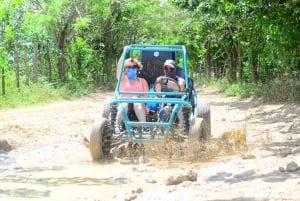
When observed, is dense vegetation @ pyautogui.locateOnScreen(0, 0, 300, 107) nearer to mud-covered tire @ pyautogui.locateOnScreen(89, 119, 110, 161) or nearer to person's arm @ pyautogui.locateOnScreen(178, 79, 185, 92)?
person's arm @ pyautogui.locateOnScreen(178, 79, 185, 92)

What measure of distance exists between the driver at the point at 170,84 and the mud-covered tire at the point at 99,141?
2.82 ft

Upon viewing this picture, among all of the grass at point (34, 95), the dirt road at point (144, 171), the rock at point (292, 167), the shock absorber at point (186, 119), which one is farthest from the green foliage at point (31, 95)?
the rock at point (292, 167)

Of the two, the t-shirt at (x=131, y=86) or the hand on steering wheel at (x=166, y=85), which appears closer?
A: the hand on steering wheel at (x=166, y=85)

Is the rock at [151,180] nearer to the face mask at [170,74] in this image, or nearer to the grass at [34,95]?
the face mask at [170,74]

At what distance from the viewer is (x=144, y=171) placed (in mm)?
7988

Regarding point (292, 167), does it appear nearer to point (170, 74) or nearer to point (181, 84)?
point (181, 84)

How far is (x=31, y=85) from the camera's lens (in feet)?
71.8

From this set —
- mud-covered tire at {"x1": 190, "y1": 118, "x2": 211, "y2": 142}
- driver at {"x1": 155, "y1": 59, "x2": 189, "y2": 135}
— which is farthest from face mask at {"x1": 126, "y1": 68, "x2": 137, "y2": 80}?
mud-covered tire at {"x1": 190, "y1": 118, "x2": 211, "y2": 142}

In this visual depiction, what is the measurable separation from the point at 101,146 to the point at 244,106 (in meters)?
10.1

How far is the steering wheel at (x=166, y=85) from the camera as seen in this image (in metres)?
9.32

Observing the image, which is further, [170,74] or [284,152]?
[170,74]

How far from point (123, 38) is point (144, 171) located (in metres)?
25.6

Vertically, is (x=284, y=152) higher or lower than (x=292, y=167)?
lower

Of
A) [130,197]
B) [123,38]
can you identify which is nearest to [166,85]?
[130,197]
